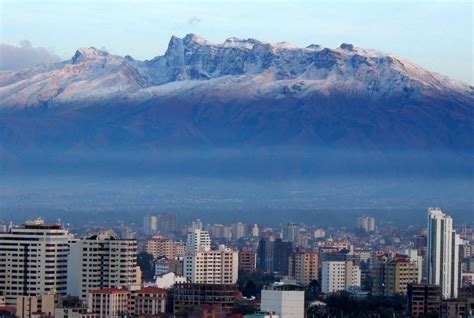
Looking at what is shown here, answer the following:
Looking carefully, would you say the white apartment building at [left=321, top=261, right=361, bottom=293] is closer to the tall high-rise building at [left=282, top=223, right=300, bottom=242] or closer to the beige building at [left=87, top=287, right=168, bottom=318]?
the beige building at [left=87, top=287, right=168, bottom=318]

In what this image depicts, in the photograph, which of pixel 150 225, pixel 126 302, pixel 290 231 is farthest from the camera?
pixel 150 225

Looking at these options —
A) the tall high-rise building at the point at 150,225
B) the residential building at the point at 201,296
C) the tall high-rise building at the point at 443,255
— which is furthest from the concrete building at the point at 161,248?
the residential building at the point at 201,296

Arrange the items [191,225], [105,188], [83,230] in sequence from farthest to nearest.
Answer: [105,188] → [191,225] → [83,230]

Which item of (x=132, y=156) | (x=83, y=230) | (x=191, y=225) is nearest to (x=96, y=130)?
(x=132, y=156)

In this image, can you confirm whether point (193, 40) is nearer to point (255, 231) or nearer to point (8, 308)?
point (255, 231)

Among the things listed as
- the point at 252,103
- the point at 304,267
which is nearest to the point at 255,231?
the point at 304,267

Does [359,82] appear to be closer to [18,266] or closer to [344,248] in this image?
[344,248]

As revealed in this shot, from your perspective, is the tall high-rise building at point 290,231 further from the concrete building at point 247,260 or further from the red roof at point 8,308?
the red roof at point 8,308

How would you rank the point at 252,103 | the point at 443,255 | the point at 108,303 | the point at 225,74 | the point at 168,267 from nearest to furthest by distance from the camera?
the point at 108,303, the point at 168,267, the point at 443,255, the point at 252,103, the point at 225,74
